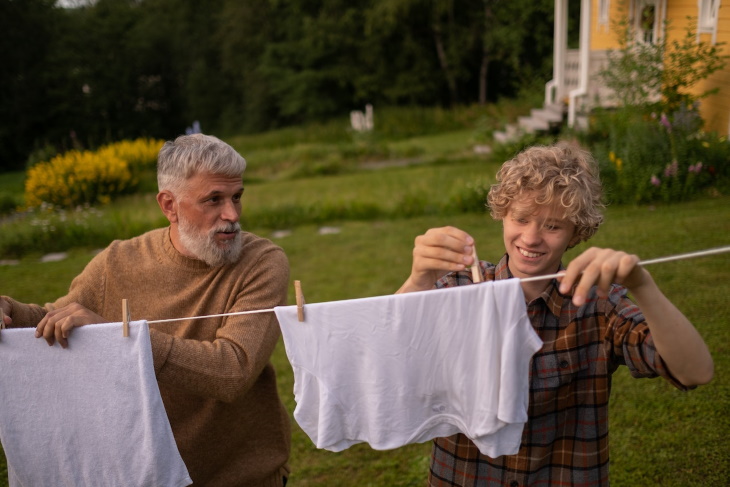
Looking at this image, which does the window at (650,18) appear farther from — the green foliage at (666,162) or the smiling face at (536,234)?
the smiling face at (536,234)

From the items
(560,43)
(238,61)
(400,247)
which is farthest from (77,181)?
(238,61)

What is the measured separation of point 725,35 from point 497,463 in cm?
928

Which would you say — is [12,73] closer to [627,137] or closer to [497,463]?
[627,137]

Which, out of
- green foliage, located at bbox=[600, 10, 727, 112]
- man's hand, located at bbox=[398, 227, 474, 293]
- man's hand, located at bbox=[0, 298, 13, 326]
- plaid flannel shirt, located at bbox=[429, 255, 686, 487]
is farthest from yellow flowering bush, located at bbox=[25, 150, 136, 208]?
plaid flannel shirt, located at bbox=[429, 255, 686, 487]

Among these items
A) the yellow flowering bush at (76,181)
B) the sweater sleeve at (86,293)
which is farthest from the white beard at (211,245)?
the yellow flowering bush at (76,181)

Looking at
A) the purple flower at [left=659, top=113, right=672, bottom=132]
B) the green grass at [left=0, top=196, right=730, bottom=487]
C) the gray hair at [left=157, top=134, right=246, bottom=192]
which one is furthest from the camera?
the purple flower at [left=659, top=113, right=672, bottom=132]

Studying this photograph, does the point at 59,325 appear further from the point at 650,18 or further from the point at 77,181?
the point at 650,18

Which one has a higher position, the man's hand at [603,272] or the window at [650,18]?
the window at [650,18]

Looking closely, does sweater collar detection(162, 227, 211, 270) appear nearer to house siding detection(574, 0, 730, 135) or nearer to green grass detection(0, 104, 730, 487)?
green grass detection(0, 104, 730, 487)

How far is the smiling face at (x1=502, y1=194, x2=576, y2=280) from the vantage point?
1.85 m

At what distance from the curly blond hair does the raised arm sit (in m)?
0.23

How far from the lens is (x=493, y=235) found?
755cm

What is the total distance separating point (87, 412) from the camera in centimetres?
207

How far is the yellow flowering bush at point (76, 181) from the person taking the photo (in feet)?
37.5
